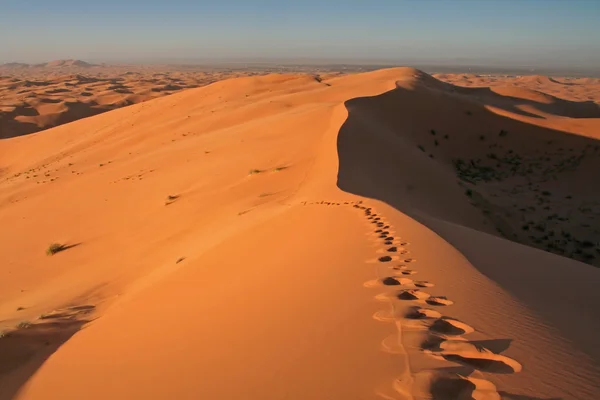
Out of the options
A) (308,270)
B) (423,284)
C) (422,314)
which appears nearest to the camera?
(422,314)

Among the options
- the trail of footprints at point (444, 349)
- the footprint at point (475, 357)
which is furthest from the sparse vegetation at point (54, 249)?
the footprint at point (475, 357)

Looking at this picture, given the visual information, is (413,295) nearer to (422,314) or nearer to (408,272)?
(422,314)

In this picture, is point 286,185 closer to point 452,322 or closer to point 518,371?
point 452,322

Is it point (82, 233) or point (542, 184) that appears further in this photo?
point (542, 184)

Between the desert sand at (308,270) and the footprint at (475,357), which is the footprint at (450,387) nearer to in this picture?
the desert sand at (308,270)

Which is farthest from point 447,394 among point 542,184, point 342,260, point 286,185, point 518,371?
point 542,184

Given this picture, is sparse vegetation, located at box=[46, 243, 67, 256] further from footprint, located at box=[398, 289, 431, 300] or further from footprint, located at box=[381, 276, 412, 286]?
footprint, located at box=[398, 289, 431, 300]

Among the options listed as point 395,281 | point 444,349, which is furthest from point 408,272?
point 444,349
